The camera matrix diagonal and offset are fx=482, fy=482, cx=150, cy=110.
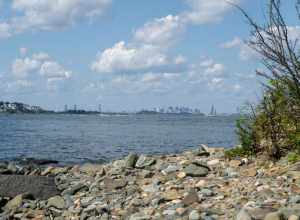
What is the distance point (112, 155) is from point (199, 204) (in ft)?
71.1

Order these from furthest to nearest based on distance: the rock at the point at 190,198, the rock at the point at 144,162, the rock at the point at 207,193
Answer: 1. the rock at the point at 144,162
2. the rock at the point at 207,193
3. the rock at the point at 190,198

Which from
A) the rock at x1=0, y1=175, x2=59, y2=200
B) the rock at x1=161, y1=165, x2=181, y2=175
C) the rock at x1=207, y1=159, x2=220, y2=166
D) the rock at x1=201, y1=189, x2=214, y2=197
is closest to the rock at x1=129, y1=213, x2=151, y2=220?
the rock at x1=201, y1=189, x2=214, y2=197

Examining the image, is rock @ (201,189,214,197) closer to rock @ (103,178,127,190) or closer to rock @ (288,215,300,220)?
rock @ (288,215,300,220)

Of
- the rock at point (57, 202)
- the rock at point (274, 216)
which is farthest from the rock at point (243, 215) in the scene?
the rock at point (57, 202)

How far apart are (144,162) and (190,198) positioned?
16.6 ft

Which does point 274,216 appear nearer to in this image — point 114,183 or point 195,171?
point 195,171

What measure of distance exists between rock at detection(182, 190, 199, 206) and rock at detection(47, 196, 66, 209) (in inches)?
136

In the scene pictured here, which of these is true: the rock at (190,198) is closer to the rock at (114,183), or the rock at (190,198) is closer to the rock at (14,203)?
the rock at (114,183)

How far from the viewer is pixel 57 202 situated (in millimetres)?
11383

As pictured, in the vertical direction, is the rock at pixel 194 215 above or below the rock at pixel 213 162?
below

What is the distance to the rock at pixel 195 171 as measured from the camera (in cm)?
1087

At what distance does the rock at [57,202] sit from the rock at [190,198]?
136 inches

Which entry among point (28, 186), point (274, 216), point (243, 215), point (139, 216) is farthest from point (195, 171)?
point (28, 186)

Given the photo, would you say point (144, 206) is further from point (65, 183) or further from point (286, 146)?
point (65, 183)
